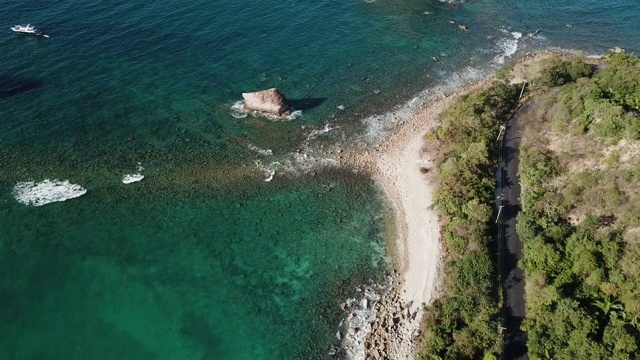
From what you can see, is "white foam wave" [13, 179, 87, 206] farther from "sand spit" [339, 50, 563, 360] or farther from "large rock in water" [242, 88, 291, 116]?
"sand spit" [339, 50, 563, 360]

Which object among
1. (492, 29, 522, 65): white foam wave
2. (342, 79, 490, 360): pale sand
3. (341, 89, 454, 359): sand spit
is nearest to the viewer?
(341, 89, 454, 359): sand spit

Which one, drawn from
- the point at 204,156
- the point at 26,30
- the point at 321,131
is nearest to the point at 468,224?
the point at 321,131

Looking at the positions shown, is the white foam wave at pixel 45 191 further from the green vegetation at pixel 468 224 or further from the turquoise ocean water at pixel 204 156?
the green vegetation at pixel 468 224

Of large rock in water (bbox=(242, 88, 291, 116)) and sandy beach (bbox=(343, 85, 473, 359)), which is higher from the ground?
large rock in water (bbox=(242, 88, 291, 116))

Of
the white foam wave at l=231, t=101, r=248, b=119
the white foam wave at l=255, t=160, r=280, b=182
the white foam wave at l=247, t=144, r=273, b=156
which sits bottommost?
the white foam wave at l=255, t=160, r=280, b=182

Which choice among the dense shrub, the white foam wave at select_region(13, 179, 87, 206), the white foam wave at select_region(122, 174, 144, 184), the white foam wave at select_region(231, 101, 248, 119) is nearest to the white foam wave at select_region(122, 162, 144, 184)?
the white foam wave at select_region(122, 174, 144, 184)

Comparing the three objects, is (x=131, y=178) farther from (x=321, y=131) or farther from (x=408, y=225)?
(x=408, y=225)
